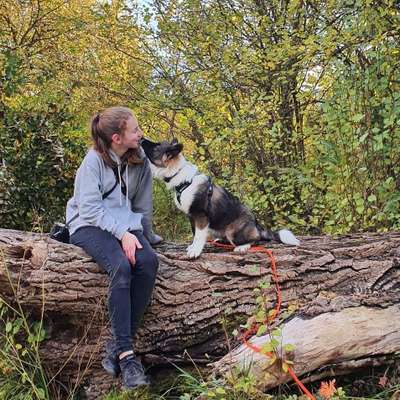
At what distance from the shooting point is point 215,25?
6340 mm

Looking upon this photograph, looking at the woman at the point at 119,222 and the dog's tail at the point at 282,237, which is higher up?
the woman at the point at 119,222

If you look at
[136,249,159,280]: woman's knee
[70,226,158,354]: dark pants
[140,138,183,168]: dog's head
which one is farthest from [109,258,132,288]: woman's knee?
[140,138,183,168]: dog's head

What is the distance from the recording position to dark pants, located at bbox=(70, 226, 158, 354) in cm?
308

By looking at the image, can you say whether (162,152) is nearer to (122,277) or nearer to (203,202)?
(203,202)

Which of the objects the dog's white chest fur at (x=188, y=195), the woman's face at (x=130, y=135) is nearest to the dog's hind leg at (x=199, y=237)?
the dog's white chest fur at (x=188, y=195)

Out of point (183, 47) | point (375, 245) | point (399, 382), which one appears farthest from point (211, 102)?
point (399, 382)

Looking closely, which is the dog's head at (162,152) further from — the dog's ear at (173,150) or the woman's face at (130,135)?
the woman's face at (130,135)

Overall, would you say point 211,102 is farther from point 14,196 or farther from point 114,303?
point 114,303

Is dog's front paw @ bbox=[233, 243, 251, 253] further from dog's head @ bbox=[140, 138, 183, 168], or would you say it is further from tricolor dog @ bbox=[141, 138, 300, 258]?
dog's head @ bbox=[140, 138, 183, 168]

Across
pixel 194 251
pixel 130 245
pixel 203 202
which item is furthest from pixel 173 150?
pixel 130 245

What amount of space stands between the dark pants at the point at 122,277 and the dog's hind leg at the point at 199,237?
1.66 ft

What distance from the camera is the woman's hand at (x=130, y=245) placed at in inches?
125

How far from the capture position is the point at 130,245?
3.20 metres

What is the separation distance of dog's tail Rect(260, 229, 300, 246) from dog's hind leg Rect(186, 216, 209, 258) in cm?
55
